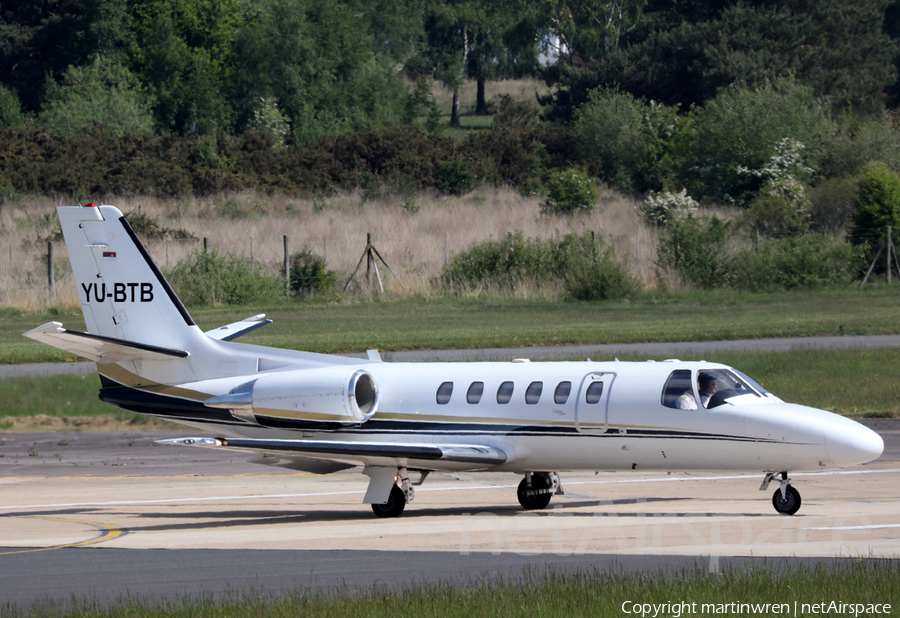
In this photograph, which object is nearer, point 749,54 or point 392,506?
point 392,506

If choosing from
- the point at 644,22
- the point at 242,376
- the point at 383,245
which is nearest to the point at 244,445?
the point at 242,376

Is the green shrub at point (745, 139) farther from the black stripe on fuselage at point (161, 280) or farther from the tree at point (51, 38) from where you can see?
the black stripe on fuselage at point (161, 280)

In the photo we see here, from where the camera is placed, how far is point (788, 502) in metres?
15.1

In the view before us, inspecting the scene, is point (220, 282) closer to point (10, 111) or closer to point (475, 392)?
point (475, 392)

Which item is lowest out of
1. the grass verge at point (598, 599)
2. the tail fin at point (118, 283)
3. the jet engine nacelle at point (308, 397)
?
the grass verge at point (598, 599)

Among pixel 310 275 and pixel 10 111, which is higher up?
pixel 10 111

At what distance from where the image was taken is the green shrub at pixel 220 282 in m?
48.7

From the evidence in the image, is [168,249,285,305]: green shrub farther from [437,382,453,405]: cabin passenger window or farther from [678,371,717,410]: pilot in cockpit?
[678,371,717,410]: pilot in cockpit

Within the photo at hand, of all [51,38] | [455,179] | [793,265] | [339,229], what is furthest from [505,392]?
[51,38]

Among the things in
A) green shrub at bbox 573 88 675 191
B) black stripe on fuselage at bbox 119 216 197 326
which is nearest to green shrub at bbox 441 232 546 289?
green shrub at bbox 573 88 675 191

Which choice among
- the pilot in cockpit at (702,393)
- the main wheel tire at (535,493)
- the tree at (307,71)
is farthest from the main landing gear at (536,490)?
the tree at (307,71)

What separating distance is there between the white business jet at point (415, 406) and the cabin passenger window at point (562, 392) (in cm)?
2

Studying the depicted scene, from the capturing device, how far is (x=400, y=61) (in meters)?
121

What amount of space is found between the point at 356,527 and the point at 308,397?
229 cm
